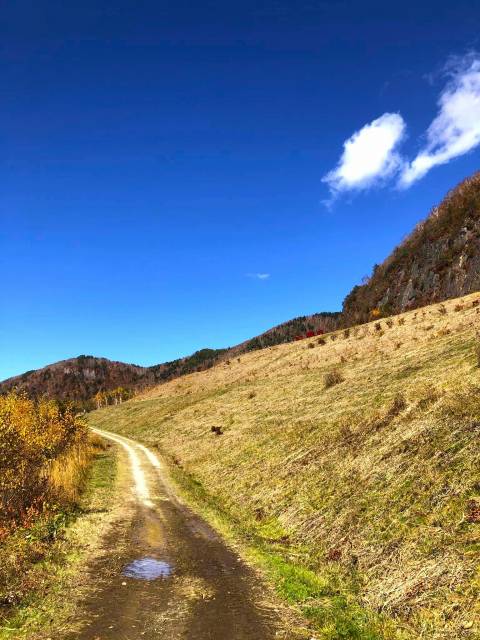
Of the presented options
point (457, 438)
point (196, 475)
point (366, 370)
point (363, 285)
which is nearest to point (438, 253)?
point (363, 285)

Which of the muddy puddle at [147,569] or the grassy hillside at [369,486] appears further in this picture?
the muddy puddle at [147,569]

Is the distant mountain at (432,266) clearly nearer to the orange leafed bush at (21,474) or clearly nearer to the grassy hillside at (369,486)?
the grassy hillside at (369,486)

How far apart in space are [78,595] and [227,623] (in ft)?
11.6

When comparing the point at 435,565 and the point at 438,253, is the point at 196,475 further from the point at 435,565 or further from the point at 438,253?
the point at 438,253

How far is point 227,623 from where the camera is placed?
28.9ft

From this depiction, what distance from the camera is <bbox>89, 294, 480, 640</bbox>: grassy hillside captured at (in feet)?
30.2

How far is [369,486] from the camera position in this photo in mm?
14570

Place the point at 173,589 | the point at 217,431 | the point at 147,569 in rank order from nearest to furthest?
the point at 173,589, the point at 147,569, the point at 217,431

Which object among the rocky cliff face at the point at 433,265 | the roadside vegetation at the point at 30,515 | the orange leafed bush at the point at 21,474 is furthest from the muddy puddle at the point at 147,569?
the rocky cliff face at the point at 433,265

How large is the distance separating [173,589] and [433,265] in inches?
3208

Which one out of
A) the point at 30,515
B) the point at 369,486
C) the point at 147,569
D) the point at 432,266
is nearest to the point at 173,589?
the point at 147,569

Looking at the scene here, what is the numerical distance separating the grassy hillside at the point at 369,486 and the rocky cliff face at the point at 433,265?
38920 mm

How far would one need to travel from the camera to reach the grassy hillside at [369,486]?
9219 millimetres

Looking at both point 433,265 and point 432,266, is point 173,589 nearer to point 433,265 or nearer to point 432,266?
point 432,266
